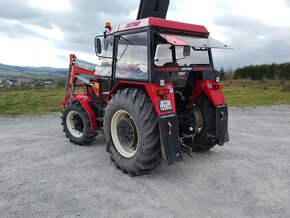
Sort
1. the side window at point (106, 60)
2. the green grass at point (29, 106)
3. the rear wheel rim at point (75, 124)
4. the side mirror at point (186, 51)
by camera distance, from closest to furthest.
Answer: the side mirror at point (186, 51) → the side window at point (106, 60) → the rear wheel rim at point (75, 124) → the green grass at point (29, 106)

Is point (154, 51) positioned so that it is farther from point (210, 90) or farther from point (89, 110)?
point (89, 110)

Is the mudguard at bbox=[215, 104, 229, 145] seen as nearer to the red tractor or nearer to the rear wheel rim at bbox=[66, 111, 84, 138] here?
the red tractor

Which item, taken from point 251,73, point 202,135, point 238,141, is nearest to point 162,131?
point 202,135

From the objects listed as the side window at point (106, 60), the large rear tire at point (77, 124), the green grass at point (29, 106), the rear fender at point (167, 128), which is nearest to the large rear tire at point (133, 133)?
the rear fender at point (167, 128)

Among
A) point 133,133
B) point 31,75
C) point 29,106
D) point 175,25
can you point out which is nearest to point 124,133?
point 133,133

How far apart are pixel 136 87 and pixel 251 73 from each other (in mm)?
27248

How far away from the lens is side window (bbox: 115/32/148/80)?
16.0 feet

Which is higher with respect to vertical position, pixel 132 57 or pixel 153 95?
pixel 132 57


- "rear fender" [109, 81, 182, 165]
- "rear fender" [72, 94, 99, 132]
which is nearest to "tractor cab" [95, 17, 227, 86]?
"rear fender" [109, 81, 182, 165]

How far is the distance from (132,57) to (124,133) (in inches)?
49.5

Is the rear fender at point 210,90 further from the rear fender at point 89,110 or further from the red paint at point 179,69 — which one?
the rear fender at point 89,110

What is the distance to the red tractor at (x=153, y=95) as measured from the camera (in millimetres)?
4551

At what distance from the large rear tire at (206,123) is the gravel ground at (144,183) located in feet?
0.96

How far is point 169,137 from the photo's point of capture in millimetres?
4496
